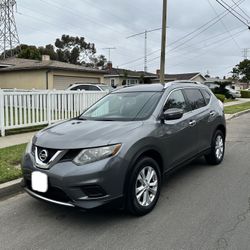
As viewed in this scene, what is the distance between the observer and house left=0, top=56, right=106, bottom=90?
75.0 ft

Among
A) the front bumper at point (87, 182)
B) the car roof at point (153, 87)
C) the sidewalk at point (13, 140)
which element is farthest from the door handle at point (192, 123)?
the sidewalk at point (13, 140)

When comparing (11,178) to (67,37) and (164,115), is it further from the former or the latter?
(67,37)

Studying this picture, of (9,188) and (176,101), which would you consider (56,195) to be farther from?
(176,101)

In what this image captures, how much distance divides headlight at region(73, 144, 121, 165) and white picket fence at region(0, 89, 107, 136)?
629cm

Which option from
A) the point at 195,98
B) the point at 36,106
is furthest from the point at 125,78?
the point at 195,98

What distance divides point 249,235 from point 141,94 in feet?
8.72

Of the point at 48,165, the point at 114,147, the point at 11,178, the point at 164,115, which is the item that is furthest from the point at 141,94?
the point at 11,178

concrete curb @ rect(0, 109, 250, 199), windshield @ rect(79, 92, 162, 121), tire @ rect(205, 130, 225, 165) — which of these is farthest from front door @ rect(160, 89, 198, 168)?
concrete curb @ rect(0, 109, 250, 199)

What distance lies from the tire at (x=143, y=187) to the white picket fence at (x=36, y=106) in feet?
20.7

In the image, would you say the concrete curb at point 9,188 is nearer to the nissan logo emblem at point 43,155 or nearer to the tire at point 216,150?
the nissan logo emblem at point 43,155

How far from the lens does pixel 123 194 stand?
3787 millimetres

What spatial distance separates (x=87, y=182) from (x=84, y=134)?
681 millimetres

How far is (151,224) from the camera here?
3889 millimetres

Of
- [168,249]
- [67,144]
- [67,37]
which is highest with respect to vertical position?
[67,37]
